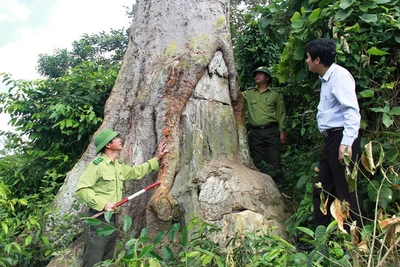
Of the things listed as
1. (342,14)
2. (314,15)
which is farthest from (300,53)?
(342,14)

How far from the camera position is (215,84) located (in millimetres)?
4715

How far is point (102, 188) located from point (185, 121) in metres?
1.14

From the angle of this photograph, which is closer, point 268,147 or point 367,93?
point 367,93

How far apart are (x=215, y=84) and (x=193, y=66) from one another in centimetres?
34

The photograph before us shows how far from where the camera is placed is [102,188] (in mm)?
3834

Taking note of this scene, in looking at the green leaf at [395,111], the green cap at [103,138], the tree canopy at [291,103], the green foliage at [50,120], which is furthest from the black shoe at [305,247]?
the green foliage at [50,120]

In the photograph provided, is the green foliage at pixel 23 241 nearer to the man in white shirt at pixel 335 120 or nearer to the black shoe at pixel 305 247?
the black shoe at pixel 305 247

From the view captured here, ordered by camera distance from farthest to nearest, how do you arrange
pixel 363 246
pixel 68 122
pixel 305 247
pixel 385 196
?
pixel 68 122 < pixel 305 247 < pixel 385 196 < pixel 363 246

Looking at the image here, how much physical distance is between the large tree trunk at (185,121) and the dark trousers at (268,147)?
46 cm

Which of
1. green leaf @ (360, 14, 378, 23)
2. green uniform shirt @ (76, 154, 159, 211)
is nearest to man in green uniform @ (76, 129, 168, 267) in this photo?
green uniform shirt @ (76, 154, 159, 211)

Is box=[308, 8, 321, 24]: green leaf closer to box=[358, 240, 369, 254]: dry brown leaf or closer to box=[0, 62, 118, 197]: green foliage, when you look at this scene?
box=[358, 240, 369, 254]: dry brown leaf

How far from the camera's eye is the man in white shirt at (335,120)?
3232mm

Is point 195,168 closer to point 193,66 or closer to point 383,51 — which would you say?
point 193,66

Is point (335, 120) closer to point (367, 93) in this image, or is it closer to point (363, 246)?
point (367, 93)
